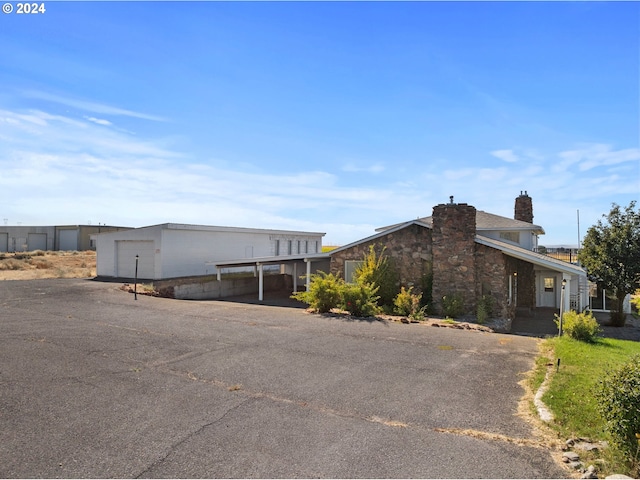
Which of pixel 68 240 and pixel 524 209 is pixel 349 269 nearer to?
pixel 524 209

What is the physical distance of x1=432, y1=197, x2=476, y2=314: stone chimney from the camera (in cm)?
1520

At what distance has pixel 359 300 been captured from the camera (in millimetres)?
15242

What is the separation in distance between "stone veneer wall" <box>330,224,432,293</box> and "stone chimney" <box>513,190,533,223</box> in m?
11.3

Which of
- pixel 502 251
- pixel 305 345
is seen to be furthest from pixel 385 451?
pixel 502 251

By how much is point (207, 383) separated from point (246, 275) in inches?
748

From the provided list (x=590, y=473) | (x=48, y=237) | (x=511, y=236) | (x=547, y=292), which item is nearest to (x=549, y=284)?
(x=547, y=292)

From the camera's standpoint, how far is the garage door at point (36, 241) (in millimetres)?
53750

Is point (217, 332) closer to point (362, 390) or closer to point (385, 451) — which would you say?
point (362, 390)

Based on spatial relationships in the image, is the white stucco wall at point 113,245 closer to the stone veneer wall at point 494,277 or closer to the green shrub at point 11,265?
the green shrub at point 11,265

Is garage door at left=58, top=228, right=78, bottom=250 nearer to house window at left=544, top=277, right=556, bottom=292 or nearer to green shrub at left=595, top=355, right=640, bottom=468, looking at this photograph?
house window at left=544, top=277, right=556, bottom=292

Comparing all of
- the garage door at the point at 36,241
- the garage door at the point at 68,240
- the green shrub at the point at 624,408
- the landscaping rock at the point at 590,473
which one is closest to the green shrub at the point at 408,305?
the green shrub at the point at 624,408

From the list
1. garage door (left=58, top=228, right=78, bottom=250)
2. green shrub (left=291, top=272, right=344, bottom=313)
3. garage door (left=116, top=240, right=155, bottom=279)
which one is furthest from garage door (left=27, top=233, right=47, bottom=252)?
green shrub (left=291, top=272, right=344, bottom=313)

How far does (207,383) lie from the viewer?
692 cm

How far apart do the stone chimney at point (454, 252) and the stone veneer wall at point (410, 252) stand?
74 centimetres
